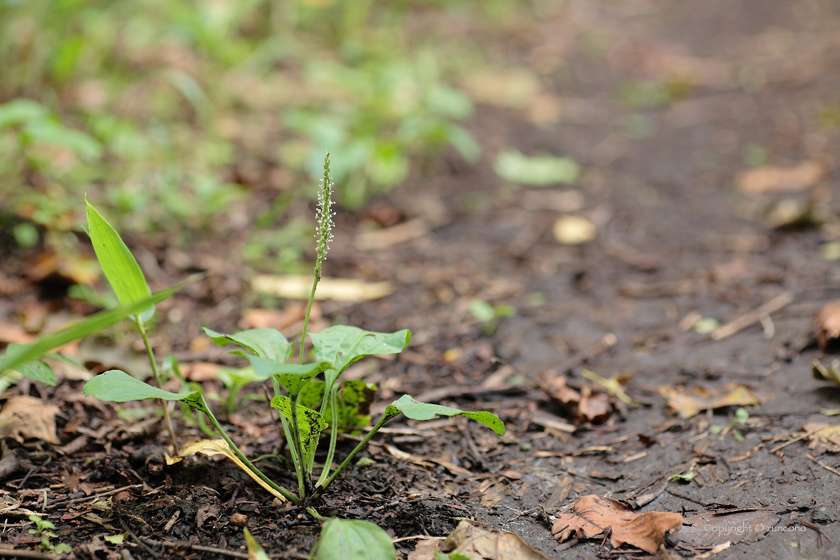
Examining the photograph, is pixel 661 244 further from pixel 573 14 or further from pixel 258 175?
pixel 573 14

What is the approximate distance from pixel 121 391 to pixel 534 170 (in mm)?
2935

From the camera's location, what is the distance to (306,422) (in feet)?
3.92

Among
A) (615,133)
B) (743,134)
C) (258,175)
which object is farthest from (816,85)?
(258,175)

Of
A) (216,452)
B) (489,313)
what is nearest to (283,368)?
(216,452)

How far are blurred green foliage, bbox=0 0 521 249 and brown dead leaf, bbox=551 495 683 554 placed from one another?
1.70m

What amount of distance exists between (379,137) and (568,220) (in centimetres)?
123

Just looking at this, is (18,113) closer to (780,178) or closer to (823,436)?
(823,436)

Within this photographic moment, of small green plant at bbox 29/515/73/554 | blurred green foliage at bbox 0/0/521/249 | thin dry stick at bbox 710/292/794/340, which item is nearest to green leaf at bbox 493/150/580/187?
blurred green foliage at bbox 0/0/521/249

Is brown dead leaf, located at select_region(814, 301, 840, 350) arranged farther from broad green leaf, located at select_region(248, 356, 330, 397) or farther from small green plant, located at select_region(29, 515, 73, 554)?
small green plant, located at select_region(29, 515, 73, 554)

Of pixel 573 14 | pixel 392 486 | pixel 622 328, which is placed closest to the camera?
pixel 392 486

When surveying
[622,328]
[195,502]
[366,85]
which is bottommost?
[622,328]

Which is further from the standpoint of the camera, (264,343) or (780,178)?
(780,178)

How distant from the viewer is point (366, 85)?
368 cm

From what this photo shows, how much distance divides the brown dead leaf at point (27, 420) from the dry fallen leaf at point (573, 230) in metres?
2.18
